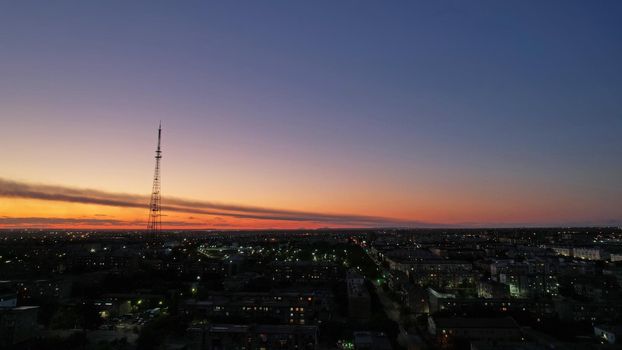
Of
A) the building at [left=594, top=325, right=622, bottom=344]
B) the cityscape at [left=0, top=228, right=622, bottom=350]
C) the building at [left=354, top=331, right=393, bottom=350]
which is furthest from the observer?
the building at [left=594, top=325, right=622, bottom=344]

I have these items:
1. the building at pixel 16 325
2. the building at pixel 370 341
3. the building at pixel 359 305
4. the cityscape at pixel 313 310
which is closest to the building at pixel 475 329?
the cityscape at pixel 313 310

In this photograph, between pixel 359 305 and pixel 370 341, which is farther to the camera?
pixel 359 305

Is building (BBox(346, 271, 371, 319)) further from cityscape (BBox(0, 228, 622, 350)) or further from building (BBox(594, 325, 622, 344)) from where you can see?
building (BBox(594, 325, 622, 344))

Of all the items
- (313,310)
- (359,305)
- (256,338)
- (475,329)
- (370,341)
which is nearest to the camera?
(370,341)

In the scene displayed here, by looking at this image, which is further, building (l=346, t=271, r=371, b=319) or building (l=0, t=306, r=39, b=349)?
building (l=346, t=271, r=371, b=319)

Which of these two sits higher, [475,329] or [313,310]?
[475,329]

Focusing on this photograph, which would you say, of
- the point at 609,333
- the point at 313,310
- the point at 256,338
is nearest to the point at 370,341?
the point at 256,338

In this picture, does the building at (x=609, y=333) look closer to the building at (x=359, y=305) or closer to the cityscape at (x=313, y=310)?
the cityscape at (x=313, y=310)

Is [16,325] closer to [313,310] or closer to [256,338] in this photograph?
[256,338]

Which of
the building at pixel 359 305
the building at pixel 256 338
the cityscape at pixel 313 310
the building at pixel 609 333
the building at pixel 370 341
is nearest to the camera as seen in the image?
the building at pixel 370 341

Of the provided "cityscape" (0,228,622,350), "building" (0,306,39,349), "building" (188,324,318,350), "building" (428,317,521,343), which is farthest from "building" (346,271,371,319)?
"building" (0,306,39,349)

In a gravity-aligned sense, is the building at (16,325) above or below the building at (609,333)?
below

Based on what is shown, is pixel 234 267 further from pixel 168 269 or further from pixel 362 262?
pixel 362 262
